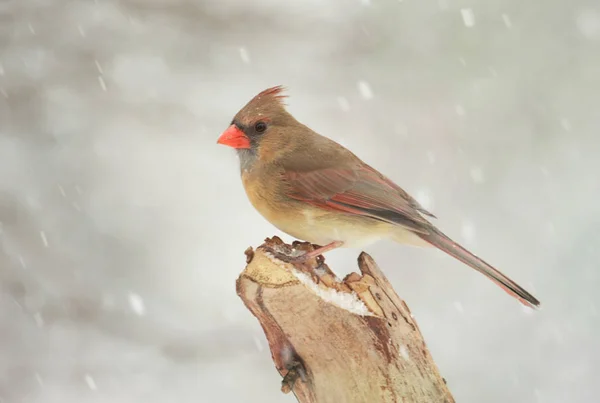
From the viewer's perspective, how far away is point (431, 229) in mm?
2701

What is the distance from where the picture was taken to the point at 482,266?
2.51 metres

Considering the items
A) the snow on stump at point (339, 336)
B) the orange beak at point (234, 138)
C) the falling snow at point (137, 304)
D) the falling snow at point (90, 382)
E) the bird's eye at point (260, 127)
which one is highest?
the falling snow at point (137, 304)

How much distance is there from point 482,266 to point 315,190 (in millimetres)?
651

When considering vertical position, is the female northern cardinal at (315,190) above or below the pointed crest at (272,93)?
below

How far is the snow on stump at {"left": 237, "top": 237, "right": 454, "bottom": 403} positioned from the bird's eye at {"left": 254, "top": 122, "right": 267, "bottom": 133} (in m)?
0.74

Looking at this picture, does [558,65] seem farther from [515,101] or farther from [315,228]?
[315,228]

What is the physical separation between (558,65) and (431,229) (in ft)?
8.71

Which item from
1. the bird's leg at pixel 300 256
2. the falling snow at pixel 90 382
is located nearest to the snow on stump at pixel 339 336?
the bird's leg at pixel 300 256

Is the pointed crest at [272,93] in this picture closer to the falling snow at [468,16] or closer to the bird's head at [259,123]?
the bird's head at [259,123]

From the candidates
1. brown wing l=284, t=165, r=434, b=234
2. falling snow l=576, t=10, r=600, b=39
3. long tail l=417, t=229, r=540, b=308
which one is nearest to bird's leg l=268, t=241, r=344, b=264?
brown wing l=284, t=165, r=434, b=234

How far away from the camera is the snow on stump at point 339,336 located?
2.23m

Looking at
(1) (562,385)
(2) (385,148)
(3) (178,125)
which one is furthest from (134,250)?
(1) (562,385)

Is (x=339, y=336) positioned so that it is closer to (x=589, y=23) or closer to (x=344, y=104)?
(x=344, y=104)

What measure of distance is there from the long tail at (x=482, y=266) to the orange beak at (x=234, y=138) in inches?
30.0
